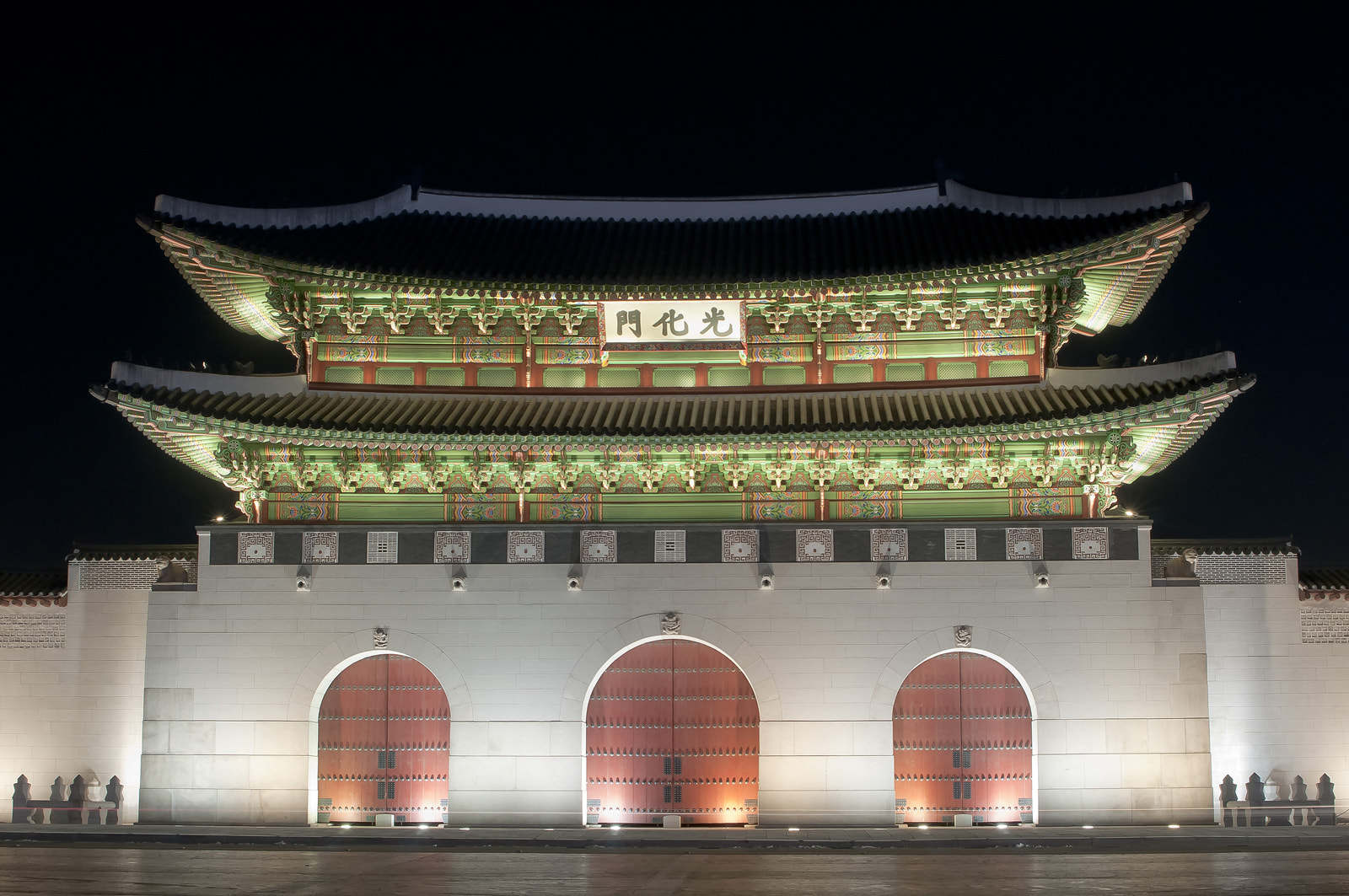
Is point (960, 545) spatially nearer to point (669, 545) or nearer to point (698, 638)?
point (698, 638)

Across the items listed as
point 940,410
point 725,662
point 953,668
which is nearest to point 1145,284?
point 940,410

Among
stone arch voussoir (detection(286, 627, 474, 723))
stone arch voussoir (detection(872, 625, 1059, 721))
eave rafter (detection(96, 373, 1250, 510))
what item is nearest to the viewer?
eave rafter (detection(96, 373, 1250, 510))

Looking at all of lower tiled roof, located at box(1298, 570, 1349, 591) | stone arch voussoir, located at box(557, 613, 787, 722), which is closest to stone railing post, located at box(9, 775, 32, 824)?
stone arch voussoir, located at box(557, 613, 787, 722)

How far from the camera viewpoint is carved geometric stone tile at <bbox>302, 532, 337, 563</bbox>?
18.3 metres

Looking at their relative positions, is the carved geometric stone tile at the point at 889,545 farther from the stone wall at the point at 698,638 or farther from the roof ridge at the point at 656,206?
the roof ridge at the point at 656,206

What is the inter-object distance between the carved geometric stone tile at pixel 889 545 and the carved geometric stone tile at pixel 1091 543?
2328 millimetres

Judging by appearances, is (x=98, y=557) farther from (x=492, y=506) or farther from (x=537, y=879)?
(x=537, y=879)

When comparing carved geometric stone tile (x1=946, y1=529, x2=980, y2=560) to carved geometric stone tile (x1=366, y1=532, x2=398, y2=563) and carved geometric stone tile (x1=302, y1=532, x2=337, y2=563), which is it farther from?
carved geometric stone tile (x1=302, y1=532, x2=337, y2=563)

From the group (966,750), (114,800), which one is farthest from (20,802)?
(966,750)

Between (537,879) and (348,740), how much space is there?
5664 millimetres

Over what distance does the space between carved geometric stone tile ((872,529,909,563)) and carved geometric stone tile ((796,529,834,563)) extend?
24.1 inches

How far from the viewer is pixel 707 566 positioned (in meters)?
18.0

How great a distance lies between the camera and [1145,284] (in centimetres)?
1881

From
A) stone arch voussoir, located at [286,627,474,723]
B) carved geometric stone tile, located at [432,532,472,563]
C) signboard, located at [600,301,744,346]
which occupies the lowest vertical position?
stone arch voussoir, located at [286,627,474,723]
